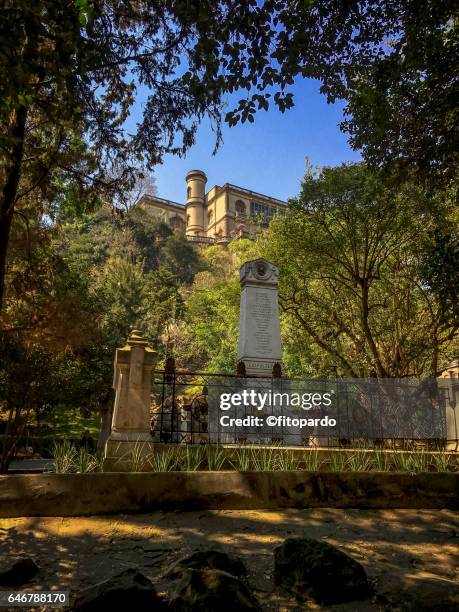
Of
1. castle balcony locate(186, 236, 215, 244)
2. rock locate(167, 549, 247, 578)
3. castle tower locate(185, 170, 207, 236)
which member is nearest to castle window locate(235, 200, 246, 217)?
castle balcony locate(186, 236, 215, 244)

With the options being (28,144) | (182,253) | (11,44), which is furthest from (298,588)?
(182,253)

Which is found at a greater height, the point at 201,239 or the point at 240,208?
the point at 240,208

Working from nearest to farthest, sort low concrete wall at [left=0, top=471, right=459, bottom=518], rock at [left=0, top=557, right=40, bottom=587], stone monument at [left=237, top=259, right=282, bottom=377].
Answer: rock at [left=0, top=557, right=40, bottom=587] < low concrete wall at [left=0, top=471, right=459, bottom=518] < stone monument at [left=237, top=259, right=282, bottom=377]

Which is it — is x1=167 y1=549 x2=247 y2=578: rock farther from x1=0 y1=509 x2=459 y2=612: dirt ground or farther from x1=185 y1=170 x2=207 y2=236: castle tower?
x1=185 y1=170 x2=207 y2=236: castle tower

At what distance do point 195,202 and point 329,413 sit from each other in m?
77.9

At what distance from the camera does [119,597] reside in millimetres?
3229

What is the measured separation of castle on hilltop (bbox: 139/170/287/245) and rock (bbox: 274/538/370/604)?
71606mm

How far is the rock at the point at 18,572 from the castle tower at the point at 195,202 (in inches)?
3177

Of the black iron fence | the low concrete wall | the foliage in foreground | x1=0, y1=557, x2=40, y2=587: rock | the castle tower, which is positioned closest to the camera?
x1=0, y1=557, x2=40, y2=587: rock

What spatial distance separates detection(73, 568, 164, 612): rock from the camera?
3213 millimetres

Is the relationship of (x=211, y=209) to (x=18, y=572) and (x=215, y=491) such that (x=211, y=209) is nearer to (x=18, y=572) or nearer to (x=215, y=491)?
(x=215, y=491)

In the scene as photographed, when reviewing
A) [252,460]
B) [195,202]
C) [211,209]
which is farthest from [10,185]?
[195,202]

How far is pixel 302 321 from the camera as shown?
20.4 metres

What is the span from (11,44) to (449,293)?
→ 8187mm
